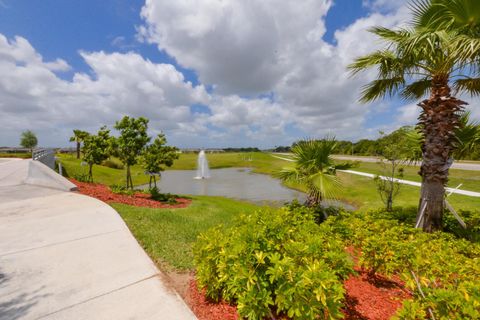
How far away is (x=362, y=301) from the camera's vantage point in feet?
11.9

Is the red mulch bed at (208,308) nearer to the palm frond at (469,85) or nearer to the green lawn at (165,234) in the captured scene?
the green lawn at (165,234)

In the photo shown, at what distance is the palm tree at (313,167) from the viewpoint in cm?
728

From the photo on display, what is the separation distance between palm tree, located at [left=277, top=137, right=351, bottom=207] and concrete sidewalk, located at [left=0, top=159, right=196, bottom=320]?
16.7 feet

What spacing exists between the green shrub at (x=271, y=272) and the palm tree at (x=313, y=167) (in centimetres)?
373

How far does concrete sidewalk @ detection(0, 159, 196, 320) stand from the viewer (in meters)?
2.99

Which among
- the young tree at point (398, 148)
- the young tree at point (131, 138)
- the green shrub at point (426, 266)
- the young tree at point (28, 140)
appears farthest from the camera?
the young tree at point (28, 140)

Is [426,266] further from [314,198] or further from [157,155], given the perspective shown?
[157,155]

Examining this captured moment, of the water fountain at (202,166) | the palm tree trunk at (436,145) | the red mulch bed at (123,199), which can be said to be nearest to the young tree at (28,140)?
the water fountain at (202,166)

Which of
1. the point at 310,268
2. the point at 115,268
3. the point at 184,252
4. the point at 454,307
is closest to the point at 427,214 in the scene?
the point at 454,307

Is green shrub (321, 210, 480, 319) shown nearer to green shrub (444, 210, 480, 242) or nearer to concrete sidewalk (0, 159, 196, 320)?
green shrub (444, 210, 480, 242)

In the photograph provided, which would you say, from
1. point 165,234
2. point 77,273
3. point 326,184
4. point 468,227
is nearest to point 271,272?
point 77,273

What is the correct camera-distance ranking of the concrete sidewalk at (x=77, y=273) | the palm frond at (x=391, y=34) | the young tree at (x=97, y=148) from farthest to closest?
1. the young tree at (x=97, y=148)
2. the palm frond at (x=391, y=34)
3. the concrete sidewalk at (x=77, y=273)

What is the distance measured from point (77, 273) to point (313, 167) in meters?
6.56

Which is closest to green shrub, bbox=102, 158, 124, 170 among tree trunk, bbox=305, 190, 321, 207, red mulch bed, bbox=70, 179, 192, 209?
red mulch bed, bbox=70, 179, 192, 209
